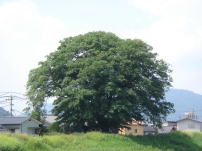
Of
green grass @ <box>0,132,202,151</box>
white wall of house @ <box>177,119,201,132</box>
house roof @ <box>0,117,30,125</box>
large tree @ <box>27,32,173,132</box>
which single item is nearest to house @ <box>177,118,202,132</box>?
white wall of house @ <box>177,119,201,132</box>

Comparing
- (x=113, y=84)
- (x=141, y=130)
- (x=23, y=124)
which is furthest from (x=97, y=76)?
(x=141, y=130)

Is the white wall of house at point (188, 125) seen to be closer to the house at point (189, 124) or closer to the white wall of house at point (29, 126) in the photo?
the house at point (189, 124)

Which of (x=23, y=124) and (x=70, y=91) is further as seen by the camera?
(x=23, y=124)

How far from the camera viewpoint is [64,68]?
1575 inches

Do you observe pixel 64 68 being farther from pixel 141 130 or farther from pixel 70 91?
pixel 141 130

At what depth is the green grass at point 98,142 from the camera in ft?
82.9

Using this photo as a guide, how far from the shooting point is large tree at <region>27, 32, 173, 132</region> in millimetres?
37500

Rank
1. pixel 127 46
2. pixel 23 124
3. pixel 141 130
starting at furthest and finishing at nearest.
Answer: pixel 141 130 < pixel 23 124 < pixel 127 46

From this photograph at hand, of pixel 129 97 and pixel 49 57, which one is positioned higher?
pixel 49 57

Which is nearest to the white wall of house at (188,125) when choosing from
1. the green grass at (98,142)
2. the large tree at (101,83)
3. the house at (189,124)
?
the house at (189,124)

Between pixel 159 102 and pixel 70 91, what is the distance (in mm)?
8889

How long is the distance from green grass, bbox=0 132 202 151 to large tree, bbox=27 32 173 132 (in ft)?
9.15

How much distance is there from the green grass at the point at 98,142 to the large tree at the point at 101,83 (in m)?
2.79

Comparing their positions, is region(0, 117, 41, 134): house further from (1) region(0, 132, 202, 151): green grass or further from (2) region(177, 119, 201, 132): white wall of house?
(2) region(177, 119, 201, 132): white wall of house
